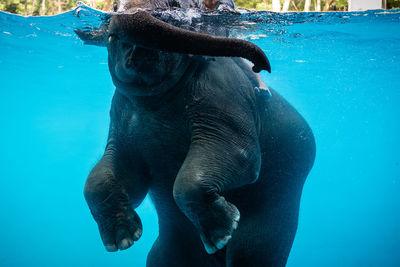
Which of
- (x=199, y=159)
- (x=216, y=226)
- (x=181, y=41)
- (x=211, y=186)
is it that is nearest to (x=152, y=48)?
(x=181, y=41)

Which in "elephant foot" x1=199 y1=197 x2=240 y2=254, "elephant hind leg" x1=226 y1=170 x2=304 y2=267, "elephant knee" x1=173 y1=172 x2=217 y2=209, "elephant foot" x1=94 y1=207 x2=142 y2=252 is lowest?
"elephant hind leg" x1=226 y1=170 x2=304 y2=267

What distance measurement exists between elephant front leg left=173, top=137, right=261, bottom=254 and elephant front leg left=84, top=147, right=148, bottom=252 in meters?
0.53

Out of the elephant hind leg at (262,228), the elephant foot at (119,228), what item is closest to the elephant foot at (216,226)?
the elephant foot at (119,228)

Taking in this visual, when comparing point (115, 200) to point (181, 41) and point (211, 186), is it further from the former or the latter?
point (181, 41)

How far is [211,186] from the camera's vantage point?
227 cm

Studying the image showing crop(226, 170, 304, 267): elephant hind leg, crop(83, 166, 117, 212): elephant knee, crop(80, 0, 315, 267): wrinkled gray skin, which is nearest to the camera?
crop(80, 0, 315, 267): wrinkled gray skin

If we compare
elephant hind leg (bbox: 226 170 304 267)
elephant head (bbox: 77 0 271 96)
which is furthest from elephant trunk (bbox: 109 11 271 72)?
elephant hind leg (bbox: 226 170 304 267)

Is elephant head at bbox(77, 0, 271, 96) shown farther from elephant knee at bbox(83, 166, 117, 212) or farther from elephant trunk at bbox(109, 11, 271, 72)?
elephant knee at bbox(83, 166, 117, 212)

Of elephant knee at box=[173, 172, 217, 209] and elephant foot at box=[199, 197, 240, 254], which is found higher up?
elephant knee at box=[173, 172, 217, 209]

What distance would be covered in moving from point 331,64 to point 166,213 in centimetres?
1189

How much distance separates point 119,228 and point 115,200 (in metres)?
0.20

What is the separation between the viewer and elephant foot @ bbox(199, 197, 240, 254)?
2.19m

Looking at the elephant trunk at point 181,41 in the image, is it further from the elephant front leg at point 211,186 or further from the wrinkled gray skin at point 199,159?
the elephant front leg at point 211,186

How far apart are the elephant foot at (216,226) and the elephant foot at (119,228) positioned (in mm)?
583
